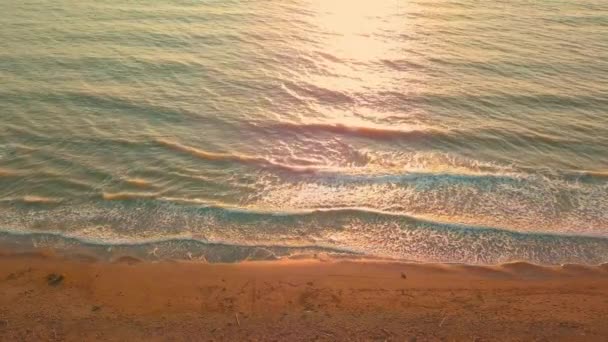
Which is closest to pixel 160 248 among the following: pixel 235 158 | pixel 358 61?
pixel 235 158

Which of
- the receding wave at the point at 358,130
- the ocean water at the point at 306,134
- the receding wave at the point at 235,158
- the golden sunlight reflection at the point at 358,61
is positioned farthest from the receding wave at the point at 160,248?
the golden sunlight reflection at the point at 358,61

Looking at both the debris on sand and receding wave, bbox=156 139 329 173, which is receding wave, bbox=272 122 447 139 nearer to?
receding wave, bbox=156 139 329 173

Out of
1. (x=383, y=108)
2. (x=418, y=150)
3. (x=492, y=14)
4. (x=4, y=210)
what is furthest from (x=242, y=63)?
(x=492, y=14)

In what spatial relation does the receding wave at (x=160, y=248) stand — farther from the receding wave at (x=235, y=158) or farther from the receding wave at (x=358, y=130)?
the receding wave at (x=358, y=130)

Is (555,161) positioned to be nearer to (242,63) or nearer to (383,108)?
(383,108)

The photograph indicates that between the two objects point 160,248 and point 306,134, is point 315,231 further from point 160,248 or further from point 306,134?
point 306,134

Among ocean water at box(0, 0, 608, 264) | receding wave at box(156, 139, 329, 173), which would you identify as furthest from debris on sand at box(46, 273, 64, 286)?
receding wave at box(156, 139, 329, 173)
